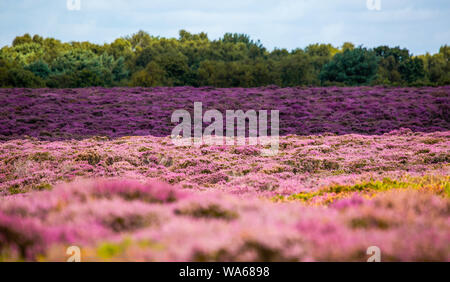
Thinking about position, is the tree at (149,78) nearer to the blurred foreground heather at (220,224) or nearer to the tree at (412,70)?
the blurred foreground heather at (220,224)

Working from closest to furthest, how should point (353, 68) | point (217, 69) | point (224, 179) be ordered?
1. point (224, 179)
2. point (217, 69)
3. point (353, 68)

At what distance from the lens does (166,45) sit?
66625 millimetres

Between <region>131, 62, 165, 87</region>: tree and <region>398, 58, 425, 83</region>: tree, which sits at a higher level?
<region>398, 58, 425, 83</region>: tree

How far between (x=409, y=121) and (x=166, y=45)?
51.2m

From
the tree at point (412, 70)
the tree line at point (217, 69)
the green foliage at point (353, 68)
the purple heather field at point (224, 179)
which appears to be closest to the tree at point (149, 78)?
the tree line at point (217, 69)

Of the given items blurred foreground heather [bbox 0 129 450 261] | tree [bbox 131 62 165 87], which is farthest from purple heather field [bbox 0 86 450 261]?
tree [bbox 131 62 165 87]

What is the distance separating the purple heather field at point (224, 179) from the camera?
3.89 metres

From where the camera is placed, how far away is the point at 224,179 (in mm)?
12070

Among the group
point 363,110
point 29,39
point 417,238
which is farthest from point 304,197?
point 29,39

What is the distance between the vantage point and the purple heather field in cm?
389

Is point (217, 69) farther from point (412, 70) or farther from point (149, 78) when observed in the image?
point (412, 70)

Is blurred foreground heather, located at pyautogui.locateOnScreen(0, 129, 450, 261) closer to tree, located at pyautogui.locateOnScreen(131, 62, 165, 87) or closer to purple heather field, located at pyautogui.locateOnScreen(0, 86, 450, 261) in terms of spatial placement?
purple heather field, located at pyautogui.locateOnScreen(0, 86, 450, 261)

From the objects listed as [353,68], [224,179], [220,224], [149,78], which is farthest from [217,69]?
[220,224]

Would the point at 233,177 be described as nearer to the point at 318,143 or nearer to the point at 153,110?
the point at 318,143
